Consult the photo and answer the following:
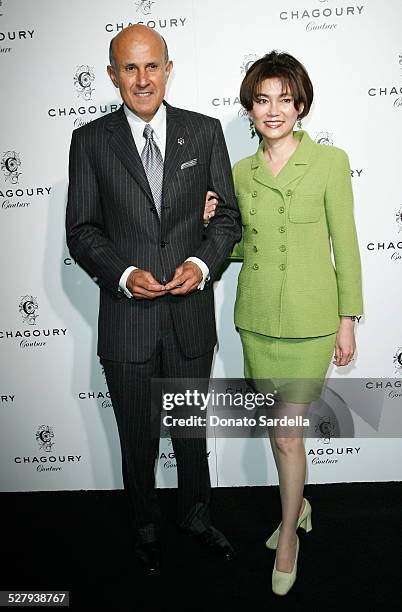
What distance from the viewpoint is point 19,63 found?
8.84 ft

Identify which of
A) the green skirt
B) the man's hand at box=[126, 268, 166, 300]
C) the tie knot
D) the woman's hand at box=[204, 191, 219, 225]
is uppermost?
the tie knot

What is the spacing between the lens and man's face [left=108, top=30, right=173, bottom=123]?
205 cm

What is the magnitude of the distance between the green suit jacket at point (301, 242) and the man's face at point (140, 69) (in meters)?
0.45

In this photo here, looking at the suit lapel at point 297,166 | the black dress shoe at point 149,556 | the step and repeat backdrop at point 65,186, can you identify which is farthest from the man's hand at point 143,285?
the black dress shoe at point 149,556

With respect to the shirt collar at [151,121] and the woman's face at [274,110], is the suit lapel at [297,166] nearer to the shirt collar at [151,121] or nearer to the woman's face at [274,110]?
the woman's face at [274,110]

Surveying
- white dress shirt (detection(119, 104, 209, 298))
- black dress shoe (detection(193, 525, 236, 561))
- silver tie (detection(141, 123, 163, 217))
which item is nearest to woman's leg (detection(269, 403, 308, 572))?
black dress shoe (detection(193, 525, 236, 561))

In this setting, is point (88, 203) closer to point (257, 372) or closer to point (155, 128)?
point (155, 128)

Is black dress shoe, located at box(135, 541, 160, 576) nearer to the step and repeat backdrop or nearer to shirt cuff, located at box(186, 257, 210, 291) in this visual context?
the step and repeat backdrop

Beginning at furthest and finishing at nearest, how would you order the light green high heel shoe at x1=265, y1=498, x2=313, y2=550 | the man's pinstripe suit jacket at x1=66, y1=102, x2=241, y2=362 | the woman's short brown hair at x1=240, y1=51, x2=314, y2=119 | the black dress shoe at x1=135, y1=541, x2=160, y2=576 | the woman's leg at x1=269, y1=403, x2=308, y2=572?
1. the light green high heel shoe at x1=265, y1=498, x2=313, y2=550
2. the black dress shoe at x1=135, y1=541, x2=160, y2=576
3. the woman's leg at x1=269, y1=403, x2=308, y2=572
4. the man's pinstripe suit jacket at x1=66, y1=102, x2=241, y2=362
5. the woman's short brown hair at x1=240, y1=51, x2=314, y2=119

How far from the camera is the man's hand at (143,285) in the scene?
2.09 meters

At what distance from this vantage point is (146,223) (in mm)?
2164

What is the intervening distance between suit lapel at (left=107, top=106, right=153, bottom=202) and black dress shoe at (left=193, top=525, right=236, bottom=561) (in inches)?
56.5

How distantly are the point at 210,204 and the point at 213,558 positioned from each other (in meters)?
1.47

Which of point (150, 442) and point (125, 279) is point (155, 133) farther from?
point (150, 442)
